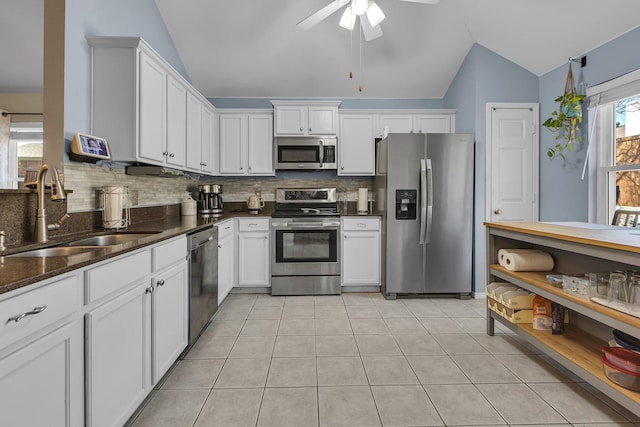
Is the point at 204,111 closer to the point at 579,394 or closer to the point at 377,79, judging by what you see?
the point at 377,79

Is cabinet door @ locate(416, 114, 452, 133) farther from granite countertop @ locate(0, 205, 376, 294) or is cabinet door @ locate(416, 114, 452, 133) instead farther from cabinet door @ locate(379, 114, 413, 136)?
granite countertop @ locate(0, 205, 376, 294)

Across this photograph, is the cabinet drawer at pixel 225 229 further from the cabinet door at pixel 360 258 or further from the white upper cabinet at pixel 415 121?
the white upper cabinet at pixel 415 121

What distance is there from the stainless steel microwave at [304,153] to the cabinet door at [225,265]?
1222 mm

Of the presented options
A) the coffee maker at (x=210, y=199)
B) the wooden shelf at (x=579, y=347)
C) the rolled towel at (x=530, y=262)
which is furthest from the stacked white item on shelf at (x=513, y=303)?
the coffee maker at (x=210, y=199)

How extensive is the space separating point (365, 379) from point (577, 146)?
2990 millimetres

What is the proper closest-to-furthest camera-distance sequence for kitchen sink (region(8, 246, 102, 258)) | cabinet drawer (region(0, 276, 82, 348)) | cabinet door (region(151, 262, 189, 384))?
cabinet drawer (region(0, 276, 82, 348)), kitchen sink (region(8, 246, 102, 258)), cabinet door (region(151, 262, 189, 384))

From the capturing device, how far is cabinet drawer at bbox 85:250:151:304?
1322mm

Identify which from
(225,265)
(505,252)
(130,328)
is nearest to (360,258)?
(225,265)

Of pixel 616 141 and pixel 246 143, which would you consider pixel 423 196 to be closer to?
pixel 616 141

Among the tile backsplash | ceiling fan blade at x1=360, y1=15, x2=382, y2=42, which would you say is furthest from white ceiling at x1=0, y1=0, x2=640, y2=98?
the tile backsplash

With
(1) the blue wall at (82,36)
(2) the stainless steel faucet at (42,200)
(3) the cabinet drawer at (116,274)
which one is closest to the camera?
(3) the cabinet drawer at (116,274)

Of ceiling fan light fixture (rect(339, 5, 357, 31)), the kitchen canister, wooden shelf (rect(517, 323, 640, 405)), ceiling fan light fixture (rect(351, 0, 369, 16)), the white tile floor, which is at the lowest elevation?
the white tile floor

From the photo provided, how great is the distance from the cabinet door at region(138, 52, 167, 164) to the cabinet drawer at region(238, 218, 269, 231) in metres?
1.36

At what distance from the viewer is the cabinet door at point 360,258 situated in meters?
4.04
